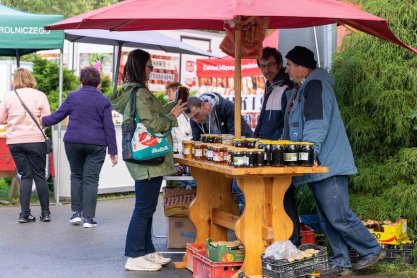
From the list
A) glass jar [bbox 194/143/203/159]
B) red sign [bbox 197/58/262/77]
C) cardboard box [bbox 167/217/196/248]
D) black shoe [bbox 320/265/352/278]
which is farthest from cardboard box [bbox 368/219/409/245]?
red sign [bbox 197/58/262/77]

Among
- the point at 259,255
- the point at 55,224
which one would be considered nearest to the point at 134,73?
the point at 259,255

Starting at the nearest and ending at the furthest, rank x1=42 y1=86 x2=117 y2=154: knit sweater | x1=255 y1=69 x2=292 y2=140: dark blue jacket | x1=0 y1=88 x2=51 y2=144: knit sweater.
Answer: x1=255 y1=69 x2=292 y2=140: dark blue jacket → x1=42 y1=86 x2=117 y2=154: knit sweater → x1=0 y1=88 x2=51 y2=144: knit sweater

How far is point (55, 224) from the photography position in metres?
10.2

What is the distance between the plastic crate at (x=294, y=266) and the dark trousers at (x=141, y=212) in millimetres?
1349

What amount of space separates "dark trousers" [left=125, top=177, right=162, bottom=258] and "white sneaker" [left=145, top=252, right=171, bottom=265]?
9 cm

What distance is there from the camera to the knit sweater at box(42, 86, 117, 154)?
955 cm

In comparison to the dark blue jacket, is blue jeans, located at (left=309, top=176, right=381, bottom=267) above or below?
below

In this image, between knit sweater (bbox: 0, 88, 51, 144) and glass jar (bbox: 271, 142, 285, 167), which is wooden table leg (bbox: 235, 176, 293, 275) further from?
knit sweater (bbox: 0, 88, 51, 144)

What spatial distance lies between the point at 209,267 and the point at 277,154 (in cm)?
116

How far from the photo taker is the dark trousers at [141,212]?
7.15m

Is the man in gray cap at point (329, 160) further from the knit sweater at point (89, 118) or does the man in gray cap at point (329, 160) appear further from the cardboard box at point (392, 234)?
the knit sweater at point (89, 118)

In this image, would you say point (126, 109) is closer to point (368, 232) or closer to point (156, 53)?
point (368, 232)

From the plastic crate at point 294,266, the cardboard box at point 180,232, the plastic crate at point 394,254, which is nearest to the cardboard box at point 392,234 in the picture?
the plastic crate at point 394,254

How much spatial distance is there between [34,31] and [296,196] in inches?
183
